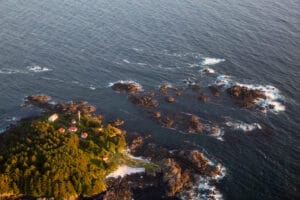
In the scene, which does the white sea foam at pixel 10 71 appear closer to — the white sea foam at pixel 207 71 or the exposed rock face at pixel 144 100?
the exposed rock face at pixel 144 100

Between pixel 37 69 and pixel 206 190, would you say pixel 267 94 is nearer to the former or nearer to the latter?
pixel 206 190

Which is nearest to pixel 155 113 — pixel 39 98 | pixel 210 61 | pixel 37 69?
pixel 39 98

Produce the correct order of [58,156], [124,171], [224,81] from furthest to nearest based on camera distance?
[224,81]
[124,171]
[58,156]

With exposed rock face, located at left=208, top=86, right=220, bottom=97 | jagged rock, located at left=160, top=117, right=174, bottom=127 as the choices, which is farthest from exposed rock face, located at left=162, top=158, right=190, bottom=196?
exposed rock face, located at left=208, top=86, right=220, bottom=97

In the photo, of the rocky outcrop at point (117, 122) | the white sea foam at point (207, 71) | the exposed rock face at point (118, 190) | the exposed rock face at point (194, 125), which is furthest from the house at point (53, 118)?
the white sea foam at point (207, 71)

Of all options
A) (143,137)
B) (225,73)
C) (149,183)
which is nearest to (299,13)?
(225,73)

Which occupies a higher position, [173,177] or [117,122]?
[173,177]
